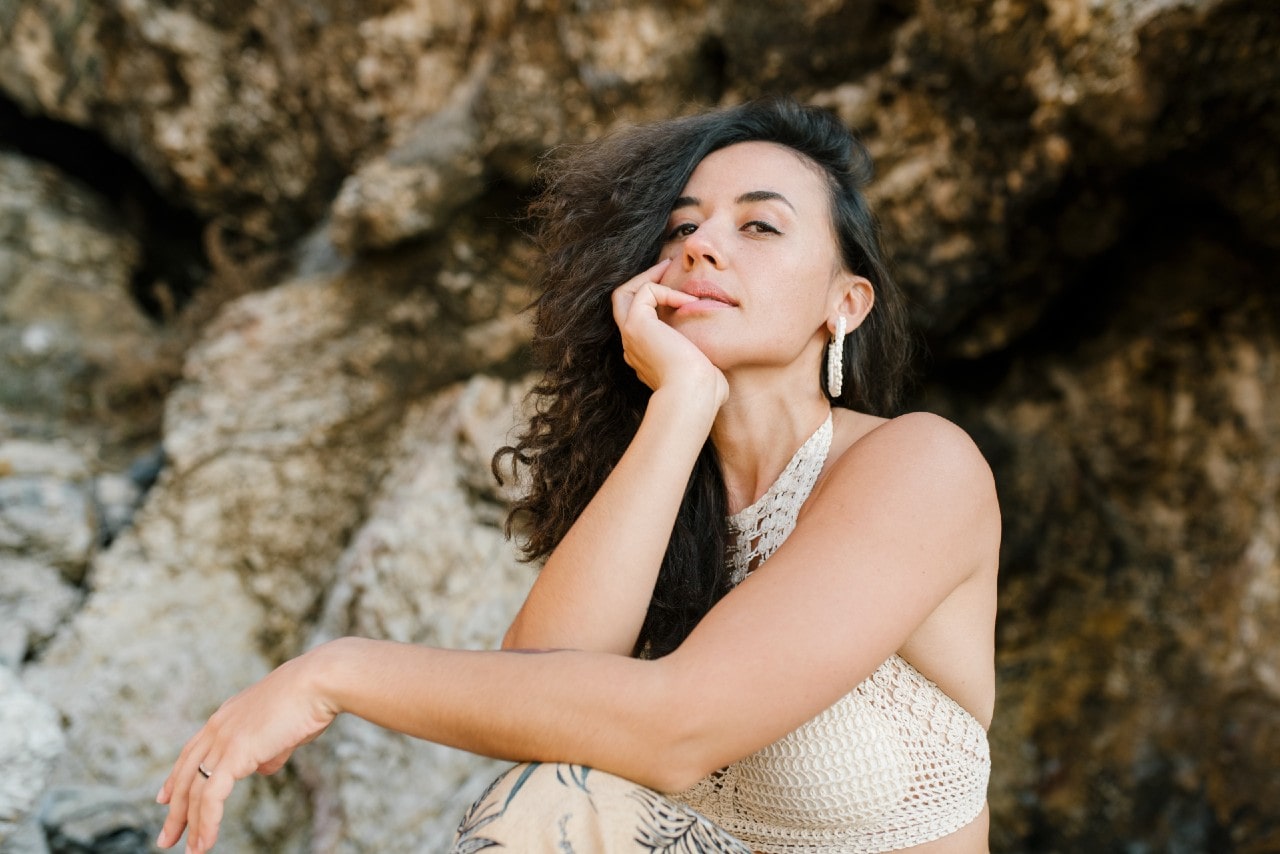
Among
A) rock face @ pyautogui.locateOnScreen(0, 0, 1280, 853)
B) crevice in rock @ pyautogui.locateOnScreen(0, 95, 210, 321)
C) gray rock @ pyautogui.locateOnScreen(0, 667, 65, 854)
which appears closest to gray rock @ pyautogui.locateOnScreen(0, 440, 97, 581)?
rock face @ pyautogui.locateOnScreen(0, 0, 1280, 853)

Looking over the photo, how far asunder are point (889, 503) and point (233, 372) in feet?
11.2

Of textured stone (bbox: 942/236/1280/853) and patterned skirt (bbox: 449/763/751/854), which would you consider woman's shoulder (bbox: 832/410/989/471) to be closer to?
patterned skirt (bbox: 449/763/751/854)

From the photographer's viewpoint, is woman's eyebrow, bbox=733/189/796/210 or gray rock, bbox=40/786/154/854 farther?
gray rock, bbox=40/786/154/854

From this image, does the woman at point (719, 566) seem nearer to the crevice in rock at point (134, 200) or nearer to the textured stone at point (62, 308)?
the textured stone at point (62, 308)

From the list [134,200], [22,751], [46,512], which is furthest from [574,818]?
[134,200]

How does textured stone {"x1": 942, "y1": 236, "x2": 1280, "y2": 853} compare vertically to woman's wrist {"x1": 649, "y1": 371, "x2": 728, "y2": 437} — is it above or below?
below

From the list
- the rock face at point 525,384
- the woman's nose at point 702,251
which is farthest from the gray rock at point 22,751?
the woman's nose at point 702,251

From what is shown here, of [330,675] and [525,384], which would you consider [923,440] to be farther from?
[525,384]

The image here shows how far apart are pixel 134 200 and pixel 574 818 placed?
553 cm

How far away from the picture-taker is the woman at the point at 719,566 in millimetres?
1876

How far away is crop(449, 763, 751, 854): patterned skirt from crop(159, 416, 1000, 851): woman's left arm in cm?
3

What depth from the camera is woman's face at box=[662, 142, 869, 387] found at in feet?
8.22

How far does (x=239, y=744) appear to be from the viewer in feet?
6.46

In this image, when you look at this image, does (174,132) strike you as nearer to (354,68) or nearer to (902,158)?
(354,68)
